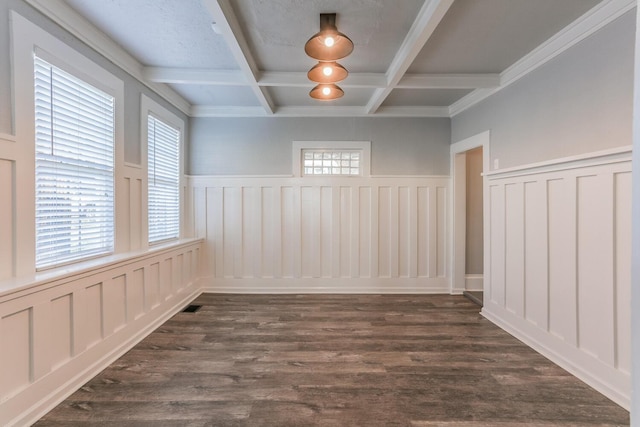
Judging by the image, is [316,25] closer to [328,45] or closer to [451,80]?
[328,45]

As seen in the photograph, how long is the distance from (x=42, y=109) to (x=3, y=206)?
0.67 metres

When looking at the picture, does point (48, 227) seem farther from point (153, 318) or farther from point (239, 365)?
point (239, 365)

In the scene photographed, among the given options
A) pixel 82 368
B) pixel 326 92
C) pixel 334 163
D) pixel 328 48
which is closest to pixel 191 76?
pixel 326 92

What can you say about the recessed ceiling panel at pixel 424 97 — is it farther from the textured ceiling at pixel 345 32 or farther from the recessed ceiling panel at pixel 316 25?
the recessed ceiling panel at pixel 316 25

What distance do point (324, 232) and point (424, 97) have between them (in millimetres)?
2185

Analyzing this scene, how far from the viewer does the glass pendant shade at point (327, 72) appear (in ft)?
7.18

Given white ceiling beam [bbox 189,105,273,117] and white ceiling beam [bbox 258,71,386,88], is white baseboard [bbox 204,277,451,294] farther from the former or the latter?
white ceiling beam [bbox 258,71,386,88]

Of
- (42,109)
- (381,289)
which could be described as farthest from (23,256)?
(381,289)

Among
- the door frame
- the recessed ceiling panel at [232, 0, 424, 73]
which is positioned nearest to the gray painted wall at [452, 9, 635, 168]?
the door frame

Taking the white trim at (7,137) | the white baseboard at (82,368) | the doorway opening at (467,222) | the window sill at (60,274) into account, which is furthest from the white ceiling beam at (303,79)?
the white baseboard at (82,368)

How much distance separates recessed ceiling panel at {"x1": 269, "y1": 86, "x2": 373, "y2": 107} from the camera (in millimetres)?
3415

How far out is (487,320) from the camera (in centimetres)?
317

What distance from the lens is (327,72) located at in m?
2.20

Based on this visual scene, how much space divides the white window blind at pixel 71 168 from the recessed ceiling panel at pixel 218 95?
3.53 feet
